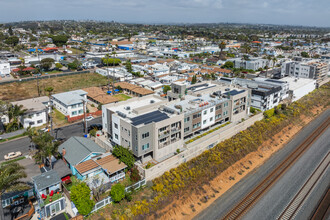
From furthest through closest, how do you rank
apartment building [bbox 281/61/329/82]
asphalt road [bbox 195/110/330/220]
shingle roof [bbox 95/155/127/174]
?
apartment building [bbox 281/61/329/82], shingle roof [bbox 95/155/127/174], asphalt road [bbox 195/110/330/220]

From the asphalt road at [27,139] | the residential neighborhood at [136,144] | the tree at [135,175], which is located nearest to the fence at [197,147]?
the residential neighborhood at [136,144]

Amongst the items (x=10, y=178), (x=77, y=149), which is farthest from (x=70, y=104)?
(x=10, y=178)

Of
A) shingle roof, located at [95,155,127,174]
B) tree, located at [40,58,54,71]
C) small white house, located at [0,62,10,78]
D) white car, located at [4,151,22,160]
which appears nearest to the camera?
shingle roof, located at [95,155,127,174]

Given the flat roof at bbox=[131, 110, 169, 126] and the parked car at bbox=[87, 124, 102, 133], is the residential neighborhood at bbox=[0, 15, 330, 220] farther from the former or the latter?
the parked car at bbox=[87, 124, 102, 133]

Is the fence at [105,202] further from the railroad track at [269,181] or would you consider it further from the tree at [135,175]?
the railroad track at [269,181]

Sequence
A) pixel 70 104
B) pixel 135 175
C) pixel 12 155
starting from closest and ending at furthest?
pixel 135 175
pixel 12 155
pixel 70 104

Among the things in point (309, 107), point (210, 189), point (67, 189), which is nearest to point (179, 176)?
point (210, 189)

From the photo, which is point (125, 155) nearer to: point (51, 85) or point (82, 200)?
point (82, 200)

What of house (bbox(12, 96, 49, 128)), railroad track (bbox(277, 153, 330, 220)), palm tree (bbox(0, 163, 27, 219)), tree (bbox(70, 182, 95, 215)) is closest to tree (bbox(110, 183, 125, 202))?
tree (bbox(70, 182, 95, 215))
